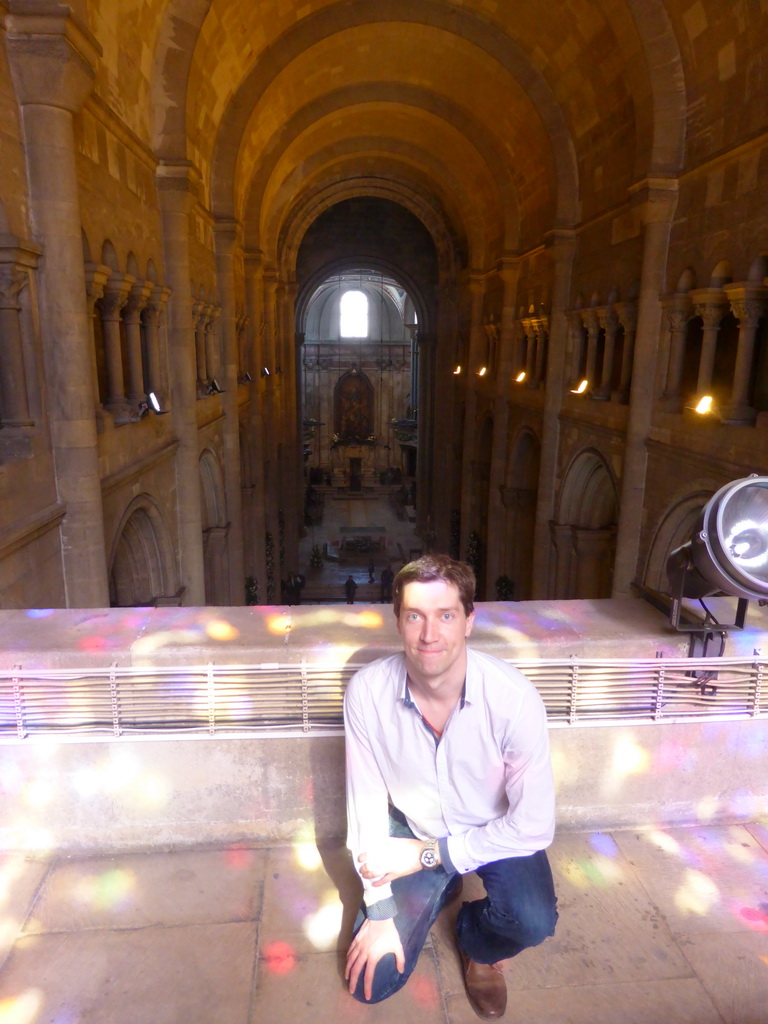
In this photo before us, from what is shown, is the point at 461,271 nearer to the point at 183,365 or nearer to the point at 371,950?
the point at 183,365

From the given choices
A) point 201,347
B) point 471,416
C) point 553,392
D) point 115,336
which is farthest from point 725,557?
point 471,416

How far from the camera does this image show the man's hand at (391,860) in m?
2.32

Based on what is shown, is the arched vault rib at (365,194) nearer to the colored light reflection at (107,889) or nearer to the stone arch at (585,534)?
the stone arch at (585,534)

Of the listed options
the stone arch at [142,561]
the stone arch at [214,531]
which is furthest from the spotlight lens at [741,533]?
the stone arch at [214,531]

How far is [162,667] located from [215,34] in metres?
9.74

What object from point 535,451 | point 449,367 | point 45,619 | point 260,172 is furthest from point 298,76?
point 45,619

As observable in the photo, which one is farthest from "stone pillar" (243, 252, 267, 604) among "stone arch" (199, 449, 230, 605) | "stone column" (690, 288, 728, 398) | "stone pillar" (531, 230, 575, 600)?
"stone column" (690, 288, 728, 398)

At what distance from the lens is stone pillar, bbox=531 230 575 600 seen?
12.4 meters

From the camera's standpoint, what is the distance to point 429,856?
2389mm

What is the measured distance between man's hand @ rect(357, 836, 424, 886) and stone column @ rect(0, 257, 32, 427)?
4725 mm

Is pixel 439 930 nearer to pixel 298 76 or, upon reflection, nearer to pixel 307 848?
pixel 307 848

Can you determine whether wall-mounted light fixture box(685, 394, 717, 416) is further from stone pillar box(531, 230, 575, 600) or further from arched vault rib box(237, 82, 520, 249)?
arched vault rib box(237, 82, 520, 249)

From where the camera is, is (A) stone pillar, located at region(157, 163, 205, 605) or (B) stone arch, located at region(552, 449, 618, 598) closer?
(A) stone pillar, located at region(157, 163, 205, 605)

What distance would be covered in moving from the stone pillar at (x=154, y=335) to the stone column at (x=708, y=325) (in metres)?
6.59
